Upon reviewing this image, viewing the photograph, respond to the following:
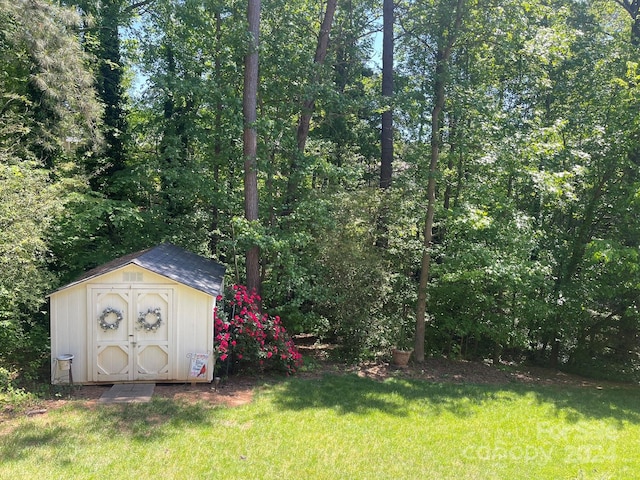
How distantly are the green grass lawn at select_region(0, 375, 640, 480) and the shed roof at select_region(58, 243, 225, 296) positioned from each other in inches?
74.0

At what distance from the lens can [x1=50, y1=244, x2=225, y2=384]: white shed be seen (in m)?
7.37

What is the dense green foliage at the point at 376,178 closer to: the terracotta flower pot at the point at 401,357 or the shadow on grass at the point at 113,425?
the terracotta flower pot at the point at 401,357

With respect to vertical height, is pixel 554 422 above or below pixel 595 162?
below

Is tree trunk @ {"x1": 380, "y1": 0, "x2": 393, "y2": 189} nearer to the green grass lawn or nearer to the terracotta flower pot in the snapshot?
the terracotta flower pot

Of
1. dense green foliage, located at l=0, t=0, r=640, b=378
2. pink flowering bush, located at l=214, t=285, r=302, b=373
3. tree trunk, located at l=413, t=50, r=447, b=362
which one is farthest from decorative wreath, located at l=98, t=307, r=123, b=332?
tree trunk, located at l=413, t=50, r=447, b=362

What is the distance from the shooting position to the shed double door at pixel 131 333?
7426mm

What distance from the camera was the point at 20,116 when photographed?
9953mm

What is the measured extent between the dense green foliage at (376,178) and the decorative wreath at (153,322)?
7.01 ft

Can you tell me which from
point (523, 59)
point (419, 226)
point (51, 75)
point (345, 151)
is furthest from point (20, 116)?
point (523, 59)

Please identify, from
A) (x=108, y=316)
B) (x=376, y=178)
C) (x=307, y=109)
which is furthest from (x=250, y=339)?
(x=376, y=178)

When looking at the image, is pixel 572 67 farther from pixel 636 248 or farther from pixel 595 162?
pixel 636 248

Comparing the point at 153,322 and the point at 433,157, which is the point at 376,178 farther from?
the point at 153,322

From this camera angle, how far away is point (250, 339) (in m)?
8.55

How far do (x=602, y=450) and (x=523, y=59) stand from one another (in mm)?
8774
